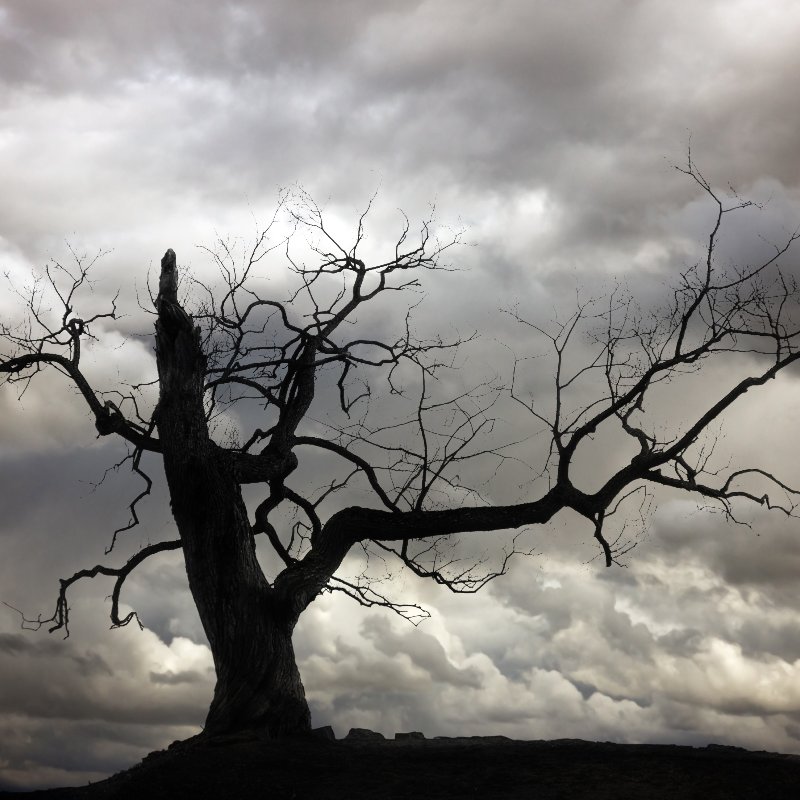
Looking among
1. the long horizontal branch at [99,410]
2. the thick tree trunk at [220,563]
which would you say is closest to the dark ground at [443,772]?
the thick tree trunk at [220,563]

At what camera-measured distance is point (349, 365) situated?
12.1 m

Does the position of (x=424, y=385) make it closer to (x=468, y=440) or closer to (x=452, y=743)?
(x=468, y=440)

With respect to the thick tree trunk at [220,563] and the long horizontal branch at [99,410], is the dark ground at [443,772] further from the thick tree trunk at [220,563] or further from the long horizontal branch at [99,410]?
the long horizontal branch at [99,410]

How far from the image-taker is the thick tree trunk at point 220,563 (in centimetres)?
956

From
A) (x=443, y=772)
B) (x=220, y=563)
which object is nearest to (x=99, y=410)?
(x=220, y=563)

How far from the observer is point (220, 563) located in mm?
9797

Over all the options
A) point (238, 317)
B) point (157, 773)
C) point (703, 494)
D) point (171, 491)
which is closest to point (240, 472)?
point (171, 491)

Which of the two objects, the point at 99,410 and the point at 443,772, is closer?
the point at 443,772

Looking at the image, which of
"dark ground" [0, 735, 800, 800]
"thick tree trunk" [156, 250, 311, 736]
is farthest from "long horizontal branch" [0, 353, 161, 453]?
"dark ground" [0, 735, 800, 800]

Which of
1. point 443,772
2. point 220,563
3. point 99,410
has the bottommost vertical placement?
point 443,772

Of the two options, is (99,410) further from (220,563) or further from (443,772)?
(443,772)

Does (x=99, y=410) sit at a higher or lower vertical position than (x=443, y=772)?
higher

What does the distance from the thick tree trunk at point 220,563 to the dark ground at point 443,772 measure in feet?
1.63

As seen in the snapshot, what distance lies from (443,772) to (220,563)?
3.24 metres
